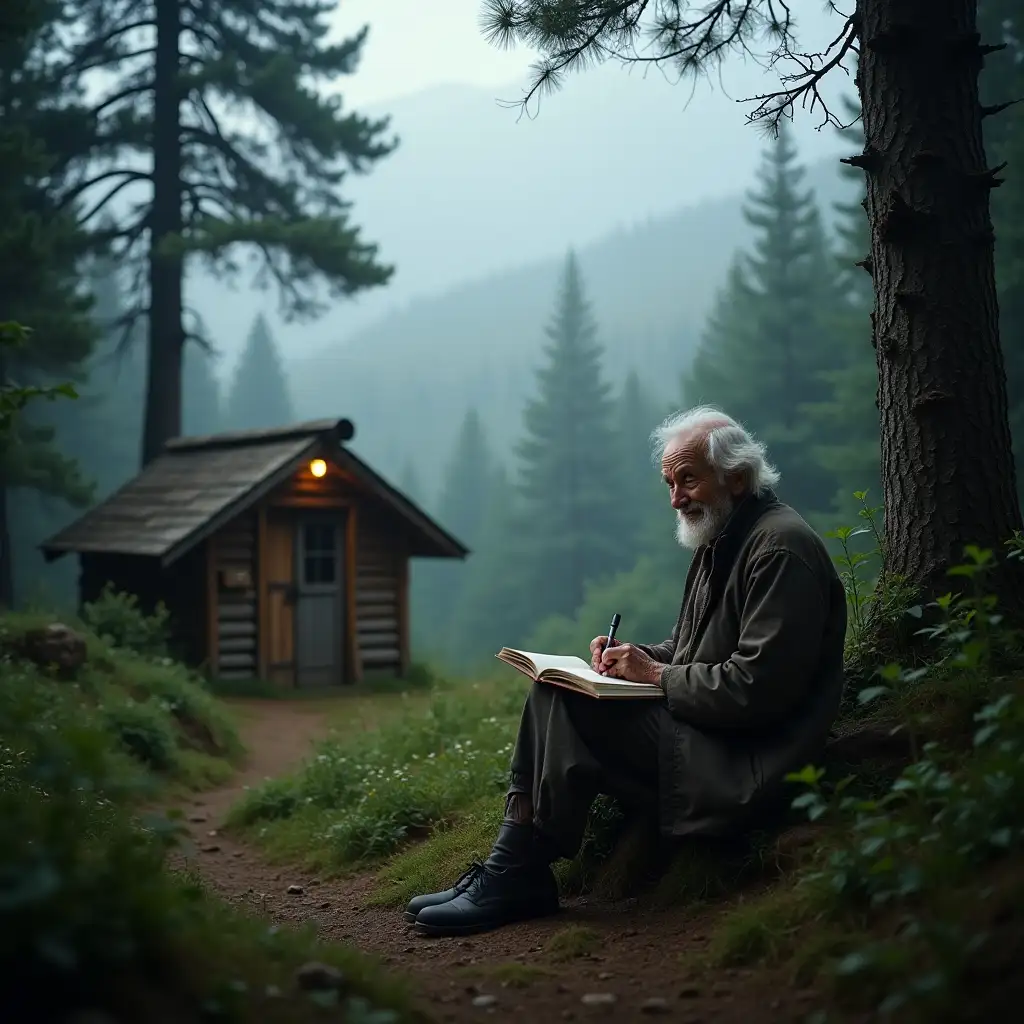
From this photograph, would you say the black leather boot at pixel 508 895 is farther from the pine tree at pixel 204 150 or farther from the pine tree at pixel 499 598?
the pine tree at pixel 499 598

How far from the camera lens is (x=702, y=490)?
462cm

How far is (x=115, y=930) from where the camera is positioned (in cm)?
243

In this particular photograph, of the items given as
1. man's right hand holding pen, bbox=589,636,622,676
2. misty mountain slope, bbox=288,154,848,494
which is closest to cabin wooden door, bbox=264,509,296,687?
man's right hand holding pen, bbox=589,636,622,676

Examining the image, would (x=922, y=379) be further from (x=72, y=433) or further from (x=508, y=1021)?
(x=72, y=433)

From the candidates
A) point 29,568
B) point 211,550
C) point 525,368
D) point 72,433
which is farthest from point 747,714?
point 525,368

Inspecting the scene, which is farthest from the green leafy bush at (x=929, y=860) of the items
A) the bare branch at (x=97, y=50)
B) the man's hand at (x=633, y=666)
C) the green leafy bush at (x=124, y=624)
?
the bare branch at (x=97, y=50)

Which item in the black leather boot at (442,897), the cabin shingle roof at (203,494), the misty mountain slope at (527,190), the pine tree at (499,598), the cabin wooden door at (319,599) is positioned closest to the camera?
the black leather boot at (442,897)

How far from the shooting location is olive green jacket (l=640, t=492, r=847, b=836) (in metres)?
4.14

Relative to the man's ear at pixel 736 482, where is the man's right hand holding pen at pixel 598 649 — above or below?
below

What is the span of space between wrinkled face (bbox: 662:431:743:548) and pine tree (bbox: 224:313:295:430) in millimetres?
59285

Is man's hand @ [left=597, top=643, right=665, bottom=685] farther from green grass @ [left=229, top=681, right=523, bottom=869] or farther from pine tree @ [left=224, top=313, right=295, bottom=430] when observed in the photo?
pine tree @ [left=224, top=313, right=295, bottom=430]

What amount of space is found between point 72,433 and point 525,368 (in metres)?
86.4

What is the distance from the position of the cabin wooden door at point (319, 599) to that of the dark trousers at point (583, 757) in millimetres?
11851

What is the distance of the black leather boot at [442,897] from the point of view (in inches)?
185
